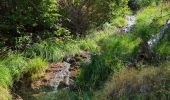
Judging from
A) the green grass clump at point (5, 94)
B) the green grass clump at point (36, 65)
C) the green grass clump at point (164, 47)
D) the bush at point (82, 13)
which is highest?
the bush at point (82, 13)

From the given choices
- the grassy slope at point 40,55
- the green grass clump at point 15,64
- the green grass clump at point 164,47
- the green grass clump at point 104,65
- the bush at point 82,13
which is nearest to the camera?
the green grass clump at point 164,47

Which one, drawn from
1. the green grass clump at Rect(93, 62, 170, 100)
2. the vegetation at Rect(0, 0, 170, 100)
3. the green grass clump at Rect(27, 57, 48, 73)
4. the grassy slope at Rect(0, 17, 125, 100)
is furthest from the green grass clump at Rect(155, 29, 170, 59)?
the green grass clump at Rect(27, 57, 48, 73)

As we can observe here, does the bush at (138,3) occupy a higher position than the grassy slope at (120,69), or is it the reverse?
the bush at (138,3)

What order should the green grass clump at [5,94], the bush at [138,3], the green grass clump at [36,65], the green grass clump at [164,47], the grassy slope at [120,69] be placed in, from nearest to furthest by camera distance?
the grassy slope at [120,69]
the green grass clump at [5,94]
the green grass clump at [164,47]
the green grass clump at [36,65]
the bush at [138,3]

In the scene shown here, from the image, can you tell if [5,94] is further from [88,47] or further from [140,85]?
[88,47]

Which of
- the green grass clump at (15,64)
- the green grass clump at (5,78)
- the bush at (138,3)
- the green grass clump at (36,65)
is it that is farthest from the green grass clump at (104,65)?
the bush at (138,3)

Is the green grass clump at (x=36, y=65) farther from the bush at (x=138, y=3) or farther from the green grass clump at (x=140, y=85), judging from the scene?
the bush at (x=138, y=3)

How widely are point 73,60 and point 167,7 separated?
387 centimetres

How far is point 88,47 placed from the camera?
12211 mm

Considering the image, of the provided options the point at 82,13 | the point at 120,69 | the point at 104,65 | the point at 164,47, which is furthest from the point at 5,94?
the point at 82,13

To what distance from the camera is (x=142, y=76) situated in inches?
337

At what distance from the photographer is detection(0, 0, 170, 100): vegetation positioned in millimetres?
8773

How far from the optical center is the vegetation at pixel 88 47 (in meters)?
8.77

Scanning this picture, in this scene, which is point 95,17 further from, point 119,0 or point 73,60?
point 73,60
